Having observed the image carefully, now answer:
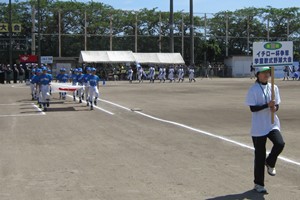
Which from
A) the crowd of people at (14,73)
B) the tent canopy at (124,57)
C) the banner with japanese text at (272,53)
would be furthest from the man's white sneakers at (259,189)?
the tent canopy at (124,57)

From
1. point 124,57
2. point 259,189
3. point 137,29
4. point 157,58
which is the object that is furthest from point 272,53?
point 137,29

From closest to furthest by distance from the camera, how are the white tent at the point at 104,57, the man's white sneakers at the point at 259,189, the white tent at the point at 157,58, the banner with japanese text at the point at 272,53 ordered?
the man's white sneakers at the point at 259,189 → the banner with japanese text at the point at 272,53 → the white tent at the point at 104,57 → the white tent at the point at 157,58

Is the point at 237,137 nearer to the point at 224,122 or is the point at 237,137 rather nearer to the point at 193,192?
the point at 224,122

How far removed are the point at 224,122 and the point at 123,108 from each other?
6620 millimetres

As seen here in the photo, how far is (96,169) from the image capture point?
8.90 m

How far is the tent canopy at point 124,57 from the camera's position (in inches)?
2212

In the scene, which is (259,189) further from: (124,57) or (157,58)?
(157,58)

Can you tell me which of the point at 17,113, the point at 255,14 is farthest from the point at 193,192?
the point at 255,14

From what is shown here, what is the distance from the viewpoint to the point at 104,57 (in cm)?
5691

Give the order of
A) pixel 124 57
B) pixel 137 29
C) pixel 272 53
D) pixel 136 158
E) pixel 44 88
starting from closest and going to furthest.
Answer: pixel 272 53
pixel 136 158
pixel 44 88
pixel 124 57
pixel 137 29

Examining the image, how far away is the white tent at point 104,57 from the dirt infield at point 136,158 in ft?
123

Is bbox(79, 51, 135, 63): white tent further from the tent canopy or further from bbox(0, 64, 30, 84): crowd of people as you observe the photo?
bbox(0, 64, 30, 84): crowd of people

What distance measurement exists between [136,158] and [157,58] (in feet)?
165

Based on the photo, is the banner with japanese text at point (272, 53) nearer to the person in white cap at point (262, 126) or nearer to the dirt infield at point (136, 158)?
the person in white cap at point (262, 126)
